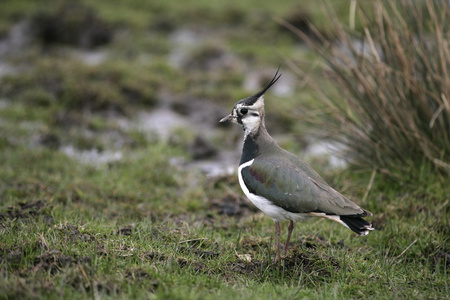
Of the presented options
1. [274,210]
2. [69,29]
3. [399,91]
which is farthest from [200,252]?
[69,29]

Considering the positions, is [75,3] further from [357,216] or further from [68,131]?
[357,216]

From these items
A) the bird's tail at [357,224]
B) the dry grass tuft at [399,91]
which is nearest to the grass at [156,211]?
the dry grass tuft at [399,91]

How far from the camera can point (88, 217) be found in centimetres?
477

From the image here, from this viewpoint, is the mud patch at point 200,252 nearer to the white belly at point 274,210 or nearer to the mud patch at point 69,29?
the white belly at point 274,210

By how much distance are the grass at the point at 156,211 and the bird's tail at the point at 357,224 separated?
405 millimetres

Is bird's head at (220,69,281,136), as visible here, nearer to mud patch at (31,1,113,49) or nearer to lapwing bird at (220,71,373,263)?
lapwing bird at (220,71,373,263)

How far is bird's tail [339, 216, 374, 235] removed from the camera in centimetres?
356

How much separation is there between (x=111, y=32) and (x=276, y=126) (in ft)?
17.2

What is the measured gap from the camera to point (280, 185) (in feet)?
12.6

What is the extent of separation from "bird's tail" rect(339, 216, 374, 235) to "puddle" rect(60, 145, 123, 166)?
3.68 metres

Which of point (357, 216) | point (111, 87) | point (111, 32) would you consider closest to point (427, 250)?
point (357, 216)

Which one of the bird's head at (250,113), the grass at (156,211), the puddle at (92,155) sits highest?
the bird's head at (250,113)

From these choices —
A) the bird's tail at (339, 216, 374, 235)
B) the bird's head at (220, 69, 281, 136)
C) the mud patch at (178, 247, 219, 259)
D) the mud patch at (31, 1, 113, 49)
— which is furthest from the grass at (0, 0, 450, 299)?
the bird's head at (220, 69, 281, 136)

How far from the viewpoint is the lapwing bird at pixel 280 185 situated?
3705mm
